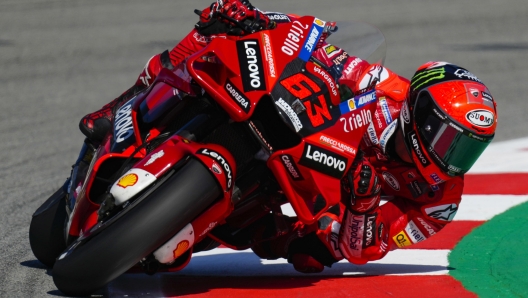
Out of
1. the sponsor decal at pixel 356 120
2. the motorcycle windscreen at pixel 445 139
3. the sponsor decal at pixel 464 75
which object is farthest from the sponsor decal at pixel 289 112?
the sponsor decal at pixel 464 75

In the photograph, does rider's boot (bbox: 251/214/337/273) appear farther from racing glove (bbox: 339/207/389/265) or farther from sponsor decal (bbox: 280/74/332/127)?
sponsor decal (bbox: 280/74/332/127)

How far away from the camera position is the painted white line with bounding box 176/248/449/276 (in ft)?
17.0

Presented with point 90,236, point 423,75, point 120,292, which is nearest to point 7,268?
point 120,292

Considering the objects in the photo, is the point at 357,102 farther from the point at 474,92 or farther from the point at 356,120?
the point at 474,92

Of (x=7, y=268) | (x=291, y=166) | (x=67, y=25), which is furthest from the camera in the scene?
(x=67, y=25)

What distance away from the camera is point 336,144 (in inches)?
166

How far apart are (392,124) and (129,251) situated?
6.29 ft

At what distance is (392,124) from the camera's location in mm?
5062

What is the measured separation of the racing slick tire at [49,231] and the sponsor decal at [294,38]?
1704 millimetres

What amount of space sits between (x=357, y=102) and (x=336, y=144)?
0.29 metres

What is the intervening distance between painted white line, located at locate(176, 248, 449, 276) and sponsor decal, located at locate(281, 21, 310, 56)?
150cm

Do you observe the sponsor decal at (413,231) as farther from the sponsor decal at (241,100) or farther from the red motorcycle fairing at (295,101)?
the sponsor decal at (241,100)

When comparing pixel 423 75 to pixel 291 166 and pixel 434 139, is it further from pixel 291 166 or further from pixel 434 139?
pixel 291 166

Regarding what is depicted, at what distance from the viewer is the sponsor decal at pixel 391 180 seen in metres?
5.20
